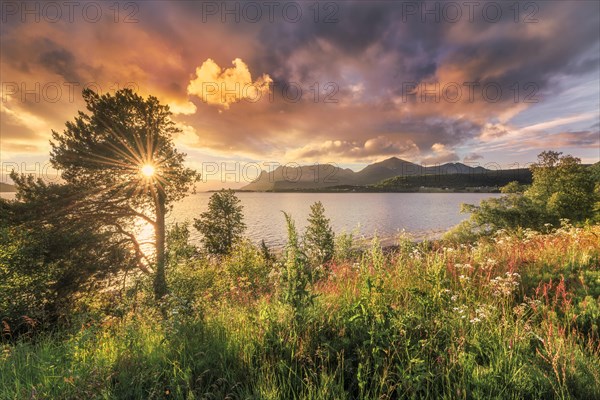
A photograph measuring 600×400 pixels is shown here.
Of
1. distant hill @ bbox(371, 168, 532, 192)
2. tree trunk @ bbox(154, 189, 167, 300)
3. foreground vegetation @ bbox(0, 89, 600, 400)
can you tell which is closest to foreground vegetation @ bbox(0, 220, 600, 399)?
foreground vegetation @ bbox(0, 89, 600, 400)

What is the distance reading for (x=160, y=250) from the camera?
71.2 feet

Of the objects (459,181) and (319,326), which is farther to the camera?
→ (459,181)

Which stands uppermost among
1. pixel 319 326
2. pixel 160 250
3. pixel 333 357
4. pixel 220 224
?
pixel 319 326

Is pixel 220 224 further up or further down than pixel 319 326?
further down

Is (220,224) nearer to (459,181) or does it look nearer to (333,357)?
(333,357)

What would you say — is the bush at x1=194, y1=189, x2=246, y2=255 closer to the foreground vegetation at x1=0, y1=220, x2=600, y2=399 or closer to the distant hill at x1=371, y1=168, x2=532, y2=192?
the foreground vegetation at x1=0, y1=220, x2=600, y2=399

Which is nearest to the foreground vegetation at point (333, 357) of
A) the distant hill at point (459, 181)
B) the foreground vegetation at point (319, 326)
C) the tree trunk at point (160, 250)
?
the foreground vegetation at point (319, 326)

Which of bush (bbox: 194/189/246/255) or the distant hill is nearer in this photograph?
bush (bbox: 194/189/246/255)

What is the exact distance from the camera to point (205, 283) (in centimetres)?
2353

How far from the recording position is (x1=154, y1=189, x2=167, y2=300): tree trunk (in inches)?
754

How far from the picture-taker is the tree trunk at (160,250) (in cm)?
1914

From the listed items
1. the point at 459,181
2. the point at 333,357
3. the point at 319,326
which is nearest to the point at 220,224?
the point at 319,326

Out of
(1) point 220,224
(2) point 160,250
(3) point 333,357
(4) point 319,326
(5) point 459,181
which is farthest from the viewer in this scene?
(5) point 459,181

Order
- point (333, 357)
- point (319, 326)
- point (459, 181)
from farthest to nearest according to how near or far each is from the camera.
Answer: point (459, 181), point (319, 326), point (333, 357)
